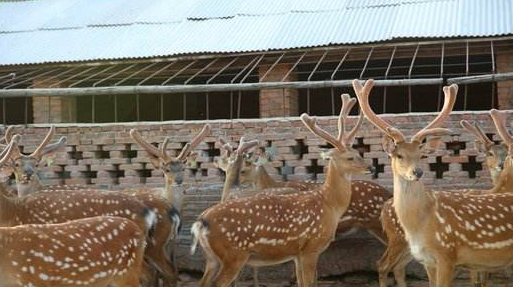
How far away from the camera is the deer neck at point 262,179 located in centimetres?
1023

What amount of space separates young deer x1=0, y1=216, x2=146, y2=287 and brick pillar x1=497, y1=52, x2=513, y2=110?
6255mm

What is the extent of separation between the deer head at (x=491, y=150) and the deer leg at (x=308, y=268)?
2.34m

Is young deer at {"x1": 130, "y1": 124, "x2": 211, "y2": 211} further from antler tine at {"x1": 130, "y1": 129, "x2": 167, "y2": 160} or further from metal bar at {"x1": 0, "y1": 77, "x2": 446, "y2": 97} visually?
metal bar at {"x1": 0, "y1": 77, "x2": 446, "y2": 97}

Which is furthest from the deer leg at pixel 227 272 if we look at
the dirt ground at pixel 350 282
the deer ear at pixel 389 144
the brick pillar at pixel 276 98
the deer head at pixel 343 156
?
the brick pillar at pixel 276 98

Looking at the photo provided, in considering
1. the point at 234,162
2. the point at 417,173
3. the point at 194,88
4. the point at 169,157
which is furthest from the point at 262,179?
the point at 417,173

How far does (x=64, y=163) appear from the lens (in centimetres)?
1084

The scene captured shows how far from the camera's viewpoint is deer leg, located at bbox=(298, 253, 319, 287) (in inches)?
322

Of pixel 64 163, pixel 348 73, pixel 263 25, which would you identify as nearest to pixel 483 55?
pixel 348 73

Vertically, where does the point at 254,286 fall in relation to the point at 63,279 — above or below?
below

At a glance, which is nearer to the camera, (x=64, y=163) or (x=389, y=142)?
(x=389, y=142)

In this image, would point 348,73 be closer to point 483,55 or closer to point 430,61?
point 430,61

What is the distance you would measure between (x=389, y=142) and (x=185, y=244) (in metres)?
3.71

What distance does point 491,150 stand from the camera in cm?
920

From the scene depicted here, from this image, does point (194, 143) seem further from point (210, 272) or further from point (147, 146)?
point (210, 272)
